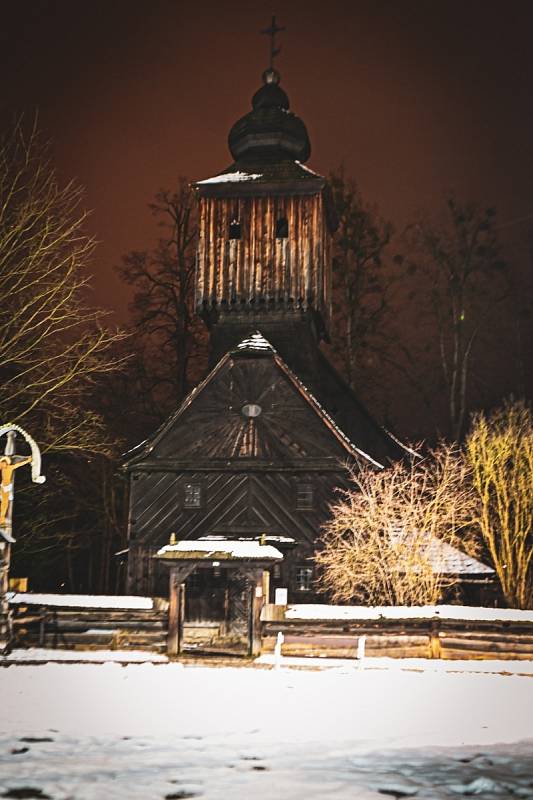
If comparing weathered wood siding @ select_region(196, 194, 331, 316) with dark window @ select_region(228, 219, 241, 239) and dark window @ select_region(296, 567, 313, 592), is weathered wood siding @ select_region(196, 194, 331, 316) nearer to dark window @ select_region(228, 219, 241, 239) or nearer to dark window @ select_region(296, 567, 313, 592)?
dark window @ select_region(228, 219, 241, 239)

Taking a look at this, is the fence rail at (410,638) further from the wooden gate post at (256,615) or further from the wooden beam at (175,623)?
the wooden beam at (175,623)

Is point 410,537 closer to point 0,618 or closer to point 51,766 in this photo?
point 0,618

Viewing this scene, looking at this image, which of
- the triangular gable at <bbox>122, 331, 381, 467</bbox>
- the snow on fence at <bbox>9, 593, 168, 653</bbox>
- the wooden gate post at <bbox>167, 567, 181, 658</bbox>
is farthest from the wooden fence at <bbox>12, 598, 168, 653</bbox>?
the triangular gable at <bbox>122, 331, 381, 467</bbox>

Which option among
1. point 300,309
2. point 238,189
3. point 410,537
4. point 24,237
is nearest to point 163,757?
point 410,537

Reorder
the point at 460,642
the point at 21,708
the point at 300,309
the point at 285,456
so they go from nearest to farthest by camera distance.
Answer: the point at 21,708 < the point at 460,642 < the point at 285,456 < the point at 300,309

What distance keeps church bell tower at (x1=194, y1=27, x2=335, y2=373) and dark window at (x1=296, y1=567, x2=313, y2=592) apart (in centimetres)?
721

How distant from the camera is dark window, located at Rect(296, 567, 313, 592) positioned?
87.8ft

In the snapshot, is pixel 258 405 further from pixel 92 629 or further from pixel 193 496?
pixel 92 629

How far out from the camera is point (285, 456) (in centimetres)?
2789

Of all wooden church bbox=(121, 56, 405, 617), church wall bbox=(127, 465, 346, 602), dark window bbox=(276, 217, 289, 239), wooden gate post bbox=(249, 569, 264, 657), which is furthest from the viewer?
dark window bbox=(276, 217, 289, 239)

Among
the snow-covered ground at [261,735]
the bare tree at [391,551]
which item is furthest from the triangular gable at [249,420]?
the snow-covered ground at [261,735]

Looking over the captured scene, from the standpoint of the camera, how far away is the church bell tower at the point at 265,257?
104 feet

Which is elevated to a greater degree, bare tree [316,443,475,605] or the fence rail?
bare tree [316,443,475,605]

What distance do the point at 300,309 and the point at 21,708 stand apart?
2038cm
